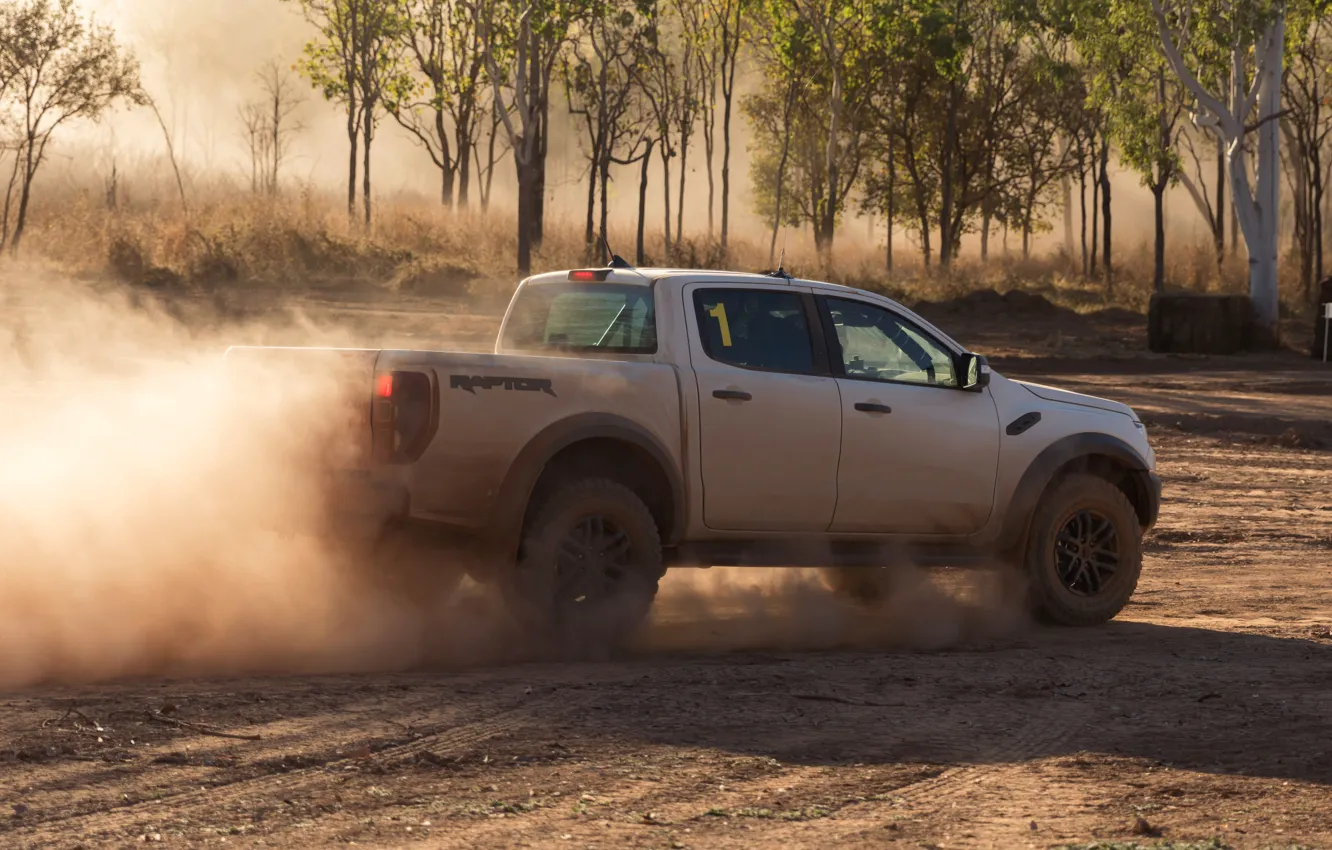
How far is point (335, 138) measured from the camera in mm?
145375

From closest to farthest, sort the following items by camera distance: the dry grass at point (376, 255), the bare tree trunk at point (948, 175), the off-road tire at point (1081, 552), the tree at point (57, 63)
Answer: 1. the off-road tire at point (1081, 552)
2. the dry grass at point (376, 255)
3. the tree at point (57, 63)
4. the bare tree trunk at point (948, 175)

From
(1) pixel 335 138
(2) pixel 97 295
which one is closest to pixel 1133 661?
(2) pixel 97 295

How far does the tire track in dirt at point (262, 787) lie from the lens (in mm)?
5031

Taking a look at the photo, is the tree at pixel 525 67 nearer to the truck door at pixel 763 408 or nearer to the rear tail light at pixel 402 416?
the truck door at pixel 763 408

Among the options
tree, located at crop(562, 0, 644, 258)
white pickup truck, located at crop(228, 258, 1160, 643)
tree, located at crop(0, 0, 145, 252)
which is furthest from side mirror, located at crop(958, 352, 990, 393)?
tree, located at crop(0, 0, 145, 252)

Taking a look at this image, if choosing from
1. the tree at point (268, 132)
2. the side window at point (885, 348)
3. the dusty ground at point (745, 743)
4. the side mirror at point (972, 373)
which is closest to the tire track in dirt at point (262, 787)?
the dusty ground at point (745, 743)

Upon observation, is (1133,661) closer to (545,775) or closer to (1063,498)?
(1063,498)

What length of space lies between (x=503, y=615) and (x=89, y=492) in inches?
80.2

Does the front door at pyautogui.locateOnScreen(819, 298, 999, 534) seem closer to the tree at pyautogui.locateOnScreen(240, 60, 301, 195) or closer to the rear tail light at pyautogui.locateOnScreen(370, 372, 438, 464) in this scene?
the rear tail light at pyautogui.locateOnScreen(370, 372, 438, 464)

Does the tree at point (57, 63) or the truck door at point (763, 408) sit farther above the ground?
the tree at point (57, 63)

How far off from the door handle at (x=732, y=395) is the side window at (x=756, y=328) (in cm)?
17

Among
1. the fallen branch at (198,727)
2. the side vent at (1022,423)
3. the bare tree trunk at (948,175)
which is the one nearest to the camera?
the fallen branch at (198,727)

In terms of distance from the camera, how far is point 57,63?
40.5 meters

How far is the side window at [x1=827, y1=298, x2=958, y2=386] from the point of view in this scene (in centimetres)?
888
